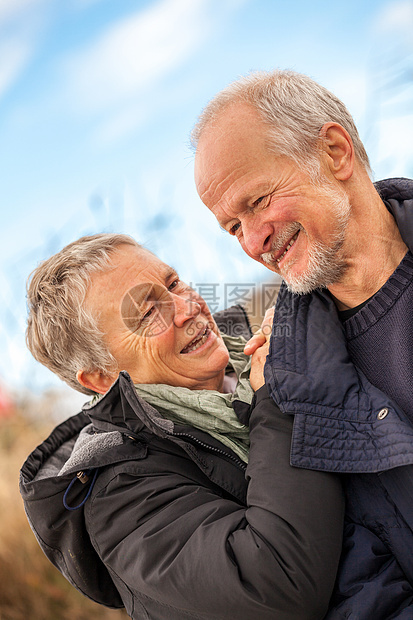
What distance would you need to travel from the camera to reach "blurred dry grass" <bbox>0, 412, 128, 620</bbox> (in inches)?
128

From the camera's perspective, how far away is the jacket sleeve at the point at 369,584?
1555mm

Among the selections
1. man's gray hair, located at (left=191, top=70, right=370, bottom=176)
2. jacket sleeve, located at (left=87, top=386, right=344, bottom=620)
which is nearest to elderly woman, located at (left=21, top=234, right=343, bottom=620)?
jacket sleeve, located at (left=87, top=386, right=344, bottom=620)

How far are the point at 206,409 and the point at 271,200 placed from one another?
0.81 meters

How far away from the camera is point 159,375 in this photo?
7.29 ft

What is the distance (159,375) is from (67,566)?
0.79 meters

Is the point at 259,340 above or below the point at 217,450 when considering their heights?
above

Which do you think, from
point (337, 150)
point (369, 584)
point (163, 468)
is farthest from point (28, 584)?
point (337, 150)

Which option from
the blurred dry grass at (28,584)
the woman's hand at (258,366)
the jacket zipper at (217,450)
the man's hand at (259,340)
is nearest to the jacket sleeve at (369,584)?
the jacket zipper at (217,450)

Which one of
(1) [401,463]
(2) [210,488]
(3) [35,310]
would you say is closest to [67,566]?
(2) [210,488]

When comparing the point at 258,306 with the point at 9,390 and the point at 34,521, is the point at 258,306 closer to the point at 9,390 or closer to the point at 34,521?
the point at 9,390

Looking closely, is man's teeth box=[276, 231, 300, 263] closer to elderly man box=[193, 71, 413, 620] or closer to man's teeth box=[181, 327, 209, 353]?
elderly man box=[193, 71, 413, 620]

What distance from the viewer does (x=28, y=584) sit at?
330 cm

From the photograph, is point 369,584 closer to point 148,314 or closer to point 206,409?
point 206,409

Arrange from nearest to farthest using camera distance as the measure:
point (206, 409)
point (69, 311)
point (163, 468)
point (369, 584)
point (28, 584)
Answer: point (369, 584) → point (163, 468) → point (206, 409) → point (69, 311) → point (28, 584)
